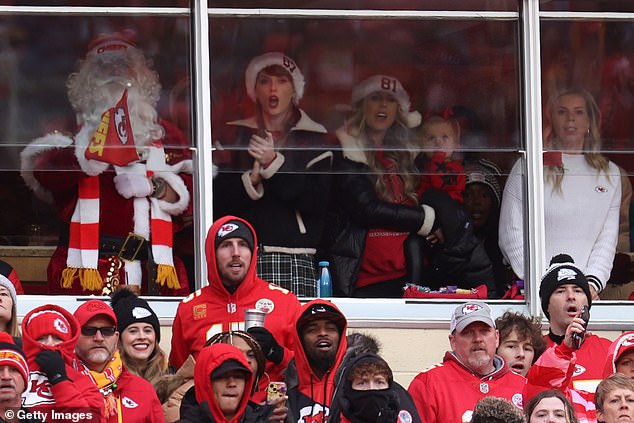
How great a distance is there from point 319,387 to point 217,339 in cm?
58

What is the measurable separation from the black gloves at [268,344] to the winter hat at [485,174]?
8.94 feet

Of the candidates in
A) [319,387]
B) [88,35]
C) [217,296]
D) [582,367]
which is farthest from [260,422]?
[88,35]

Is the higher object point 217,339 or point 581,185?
point 581,185

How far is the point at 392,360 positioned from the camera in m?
11.5

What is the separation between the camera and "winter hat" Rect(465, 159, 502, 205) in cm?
1172

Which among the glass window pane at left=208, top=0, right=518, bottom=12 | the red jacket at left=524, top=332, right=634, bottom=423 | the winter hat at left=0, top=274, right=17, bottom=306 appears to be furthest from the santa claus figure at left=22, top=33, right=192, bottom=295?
the red jacket at left=524, top=332, right=634, bottom=423

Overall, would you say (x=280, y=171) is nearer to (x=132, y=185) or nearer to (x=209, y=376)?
(x=132, y=185)

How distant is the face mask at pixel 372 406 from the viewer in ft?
28.6

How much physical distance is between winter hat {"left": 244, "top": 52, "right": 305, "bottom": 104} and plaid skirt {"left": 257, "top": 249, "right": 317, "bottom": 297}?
104 centimetres

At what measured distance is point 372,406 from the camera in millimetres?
8750

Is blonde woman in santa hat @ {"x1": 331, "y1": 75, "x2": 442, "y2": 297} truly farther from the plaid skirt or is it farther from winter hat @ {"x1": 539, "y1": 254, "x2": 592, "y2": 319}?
winter hat @ {"x1": 539, "y1": 254, "x2": 592, "y2": 319}

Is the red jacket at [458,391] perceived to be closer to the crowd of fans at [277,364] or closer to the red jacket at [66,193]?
the crowd of fans at [277,364]

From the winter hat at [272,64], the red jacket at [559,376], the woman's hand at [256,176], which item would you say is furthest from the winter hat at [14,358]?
the winter hat at [272,64]

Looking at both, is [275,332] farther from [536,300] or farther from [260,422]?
[536,300]
